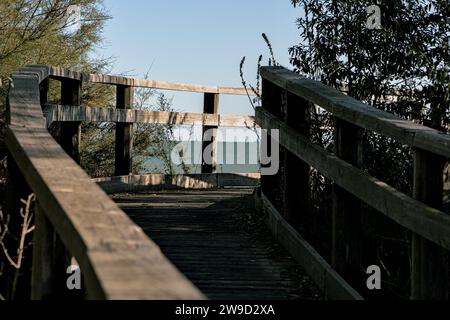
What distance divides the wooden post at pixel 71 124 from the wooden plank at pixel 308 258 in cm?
271

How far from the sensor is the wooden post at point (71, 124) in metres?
8.58

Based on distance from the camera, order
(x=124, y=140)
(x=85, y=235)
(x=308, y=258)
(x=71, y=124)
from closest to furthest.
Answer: (x=85, y=235) → (x=308, y=258) → (x=71, y=124) → (x=124, y=140)

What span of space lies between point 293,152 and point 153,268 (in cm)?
385

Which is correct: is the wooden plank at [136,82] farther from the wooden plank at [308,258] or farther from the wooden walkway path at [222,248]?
the wooden plank at [308,258]

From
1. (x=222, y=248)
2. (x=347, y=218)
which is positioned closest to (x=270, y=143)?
(x=222, y=248)

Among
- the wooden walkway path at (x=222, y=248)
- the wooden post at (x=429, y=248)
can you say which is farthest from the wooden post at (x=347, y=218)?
the wooden post at (x=429, y=248)

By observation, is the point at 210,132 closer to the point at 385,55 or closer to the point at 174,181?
Result: the point at 174,181

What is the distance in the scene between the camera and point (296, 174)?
590 centimetres

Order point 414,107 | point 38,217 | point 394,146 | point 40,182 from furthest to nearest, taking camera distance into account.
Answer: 1. point 414,107
2. point 394,146
3. point 38,217
4. point 40,182

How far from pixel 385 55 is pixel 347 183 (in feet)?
9.05

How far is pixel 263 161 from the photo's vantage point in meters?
6.74
